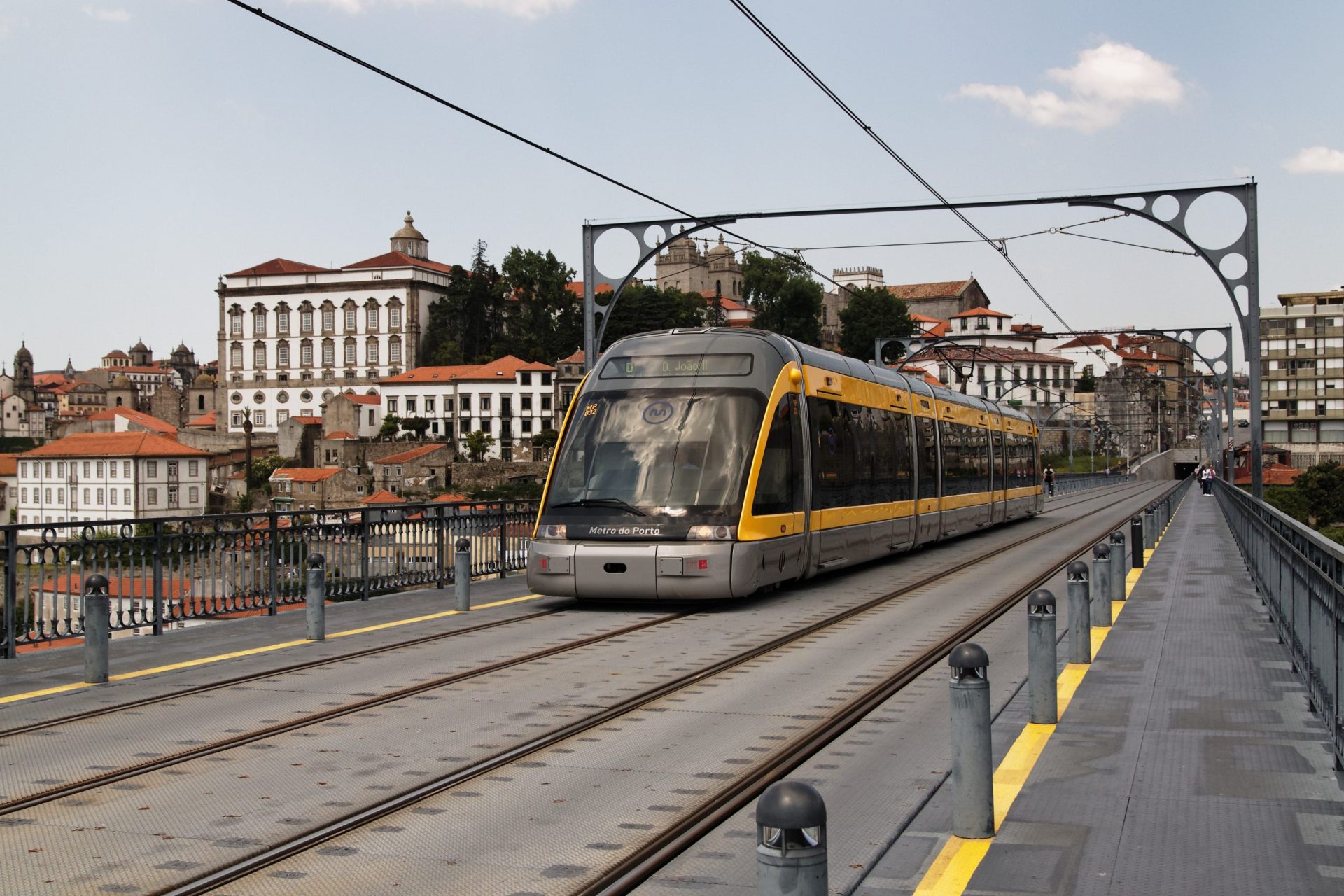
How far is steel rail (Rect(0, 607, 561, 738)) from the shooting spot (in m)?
8.86

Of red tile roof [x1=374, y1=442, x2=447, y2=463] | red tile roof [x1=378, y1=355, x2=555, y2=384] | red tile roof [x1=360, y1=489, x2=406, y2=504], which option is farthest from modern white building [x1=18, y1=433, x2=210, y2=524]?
red tile roof [x1=378, y1=355, x2=555, y2=384]

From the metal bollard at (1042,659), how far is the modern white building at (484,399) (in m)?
131

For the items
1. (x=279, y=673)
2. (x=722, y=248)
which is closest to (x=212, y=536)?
(x=279, y=673)

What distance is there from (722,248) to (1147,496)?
132 metres

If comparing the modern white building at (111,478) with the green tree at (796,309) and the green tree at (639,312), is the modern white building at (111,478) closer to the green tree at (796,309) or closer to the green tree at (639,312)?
the green tree at (639,312)

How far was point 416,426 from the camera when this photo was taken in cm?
14538

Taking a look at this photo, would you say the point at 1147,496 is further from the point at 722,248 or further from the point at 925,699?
the point at 722,248

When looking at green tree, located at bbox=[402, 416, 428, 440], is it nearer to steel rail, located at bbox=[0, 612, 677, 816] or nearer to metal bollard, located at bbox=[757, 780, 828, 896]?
steel rail, located at bbox=[0, 612, 677, 816]

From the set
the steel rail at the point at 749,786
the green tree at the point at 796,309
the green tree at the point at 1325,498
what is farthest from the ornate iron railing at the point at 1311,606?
the green tree at the point at 796,309

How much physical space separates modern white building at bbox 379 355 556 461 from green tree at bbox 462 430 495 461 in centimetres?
76

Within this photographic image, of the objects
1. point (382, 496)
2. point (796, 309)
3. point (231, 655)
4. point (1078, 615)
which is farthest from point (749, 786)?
point (796, 309)

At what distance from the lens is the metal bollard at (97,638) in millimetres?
10523

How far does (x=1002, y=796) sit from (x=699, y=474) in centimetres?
881

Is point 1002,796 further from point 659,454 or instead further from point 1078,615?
point 659,454
